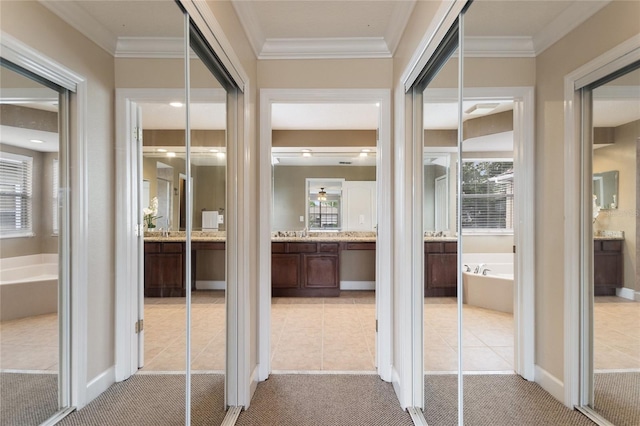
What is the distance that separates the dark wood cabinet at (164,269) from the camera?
104cm

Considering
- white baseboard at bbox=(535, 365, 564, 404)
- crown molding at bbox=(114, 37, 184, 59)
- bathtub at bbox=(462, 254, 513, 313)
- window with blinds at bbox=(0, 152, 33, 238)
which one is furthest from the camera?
bathtub at bbox=(462, 254, 513, 313)

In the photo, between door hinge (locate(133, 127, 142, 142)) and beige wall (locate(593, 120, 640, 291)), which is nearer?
beige wall (locate(593, 120, 640, 291))

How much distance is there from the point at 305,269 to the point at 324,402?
8.83 ft

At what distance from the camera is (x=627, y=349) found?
508 mm

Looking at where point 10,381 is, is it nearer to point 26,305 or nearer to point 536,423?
point 26,305

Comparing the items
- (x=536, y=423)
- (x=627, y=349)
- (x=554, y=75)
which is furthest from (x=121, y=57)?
(x=536, y=423)

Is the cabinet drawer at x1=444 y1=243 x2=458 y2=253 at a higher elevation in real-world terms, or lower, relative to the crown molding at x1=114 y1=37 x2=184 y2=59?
lower

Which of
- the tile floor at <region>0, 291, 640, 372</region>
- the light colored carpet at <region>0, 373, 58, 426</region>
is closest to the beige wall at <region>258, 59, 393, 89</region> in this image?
the tile floor at <region>0, 291, 640, 372</region>

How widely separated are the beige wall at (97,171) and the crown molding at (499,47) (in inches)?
40.2

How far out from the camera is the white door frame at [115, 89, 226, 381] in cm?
85

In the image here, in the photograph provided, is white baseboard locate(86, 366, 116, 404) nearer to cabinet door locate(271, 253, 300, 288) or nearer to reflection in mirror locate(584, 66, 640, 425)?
reflection in mirror locate(584, 66, 640, 425)

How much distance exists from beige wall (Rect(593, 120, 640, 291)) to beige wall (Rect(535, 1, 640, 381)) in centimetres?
16

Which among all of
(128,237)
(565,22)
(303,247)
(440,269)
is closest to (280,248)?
(303,247)

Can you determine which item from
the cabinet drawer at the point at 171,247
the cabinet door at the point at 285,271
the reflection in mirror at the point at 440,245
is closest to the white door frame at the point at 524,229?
the reflection in mirror at the point at 440,245
